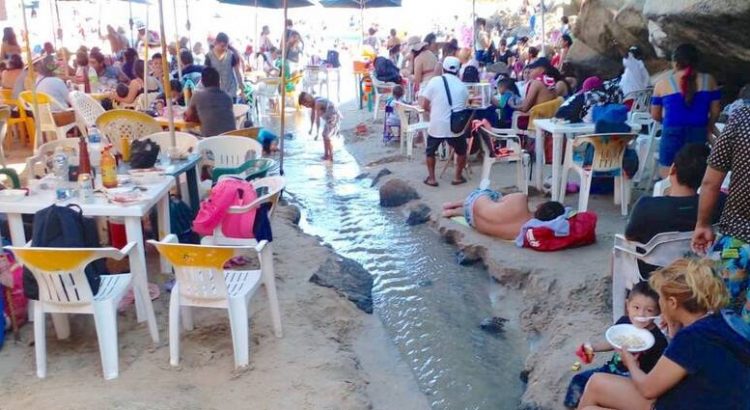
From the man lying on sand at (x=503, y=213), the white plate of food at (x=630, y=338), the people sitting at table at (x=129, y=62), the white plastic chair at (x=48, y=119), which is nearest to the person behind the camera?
the white plate of food at (x=630, y=338)

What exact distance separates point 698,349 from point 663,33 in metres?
6.12

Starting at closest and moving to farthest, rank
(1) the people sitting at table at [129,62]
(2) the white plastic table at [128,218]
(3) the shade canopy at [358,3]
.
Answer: (2) the white plastic table at [128,218] < (1) the people sitting at table at [129,62] < (3) the shade canopy at [358,3]

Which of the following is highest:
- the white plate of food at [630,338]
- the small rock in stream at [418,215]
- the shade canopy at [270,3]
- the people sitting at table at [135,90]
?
the shade canopy at [270,3]

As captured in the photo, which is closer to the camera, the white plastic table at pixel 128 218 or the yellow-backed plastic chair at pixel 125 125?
the white plastic table at pixel 128 218

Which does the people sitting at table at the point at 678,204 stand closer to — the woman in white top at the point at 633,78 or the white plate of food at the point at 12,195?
the white plate of food at the point at 12,195

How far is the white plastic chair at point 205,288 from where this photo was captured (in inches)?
131

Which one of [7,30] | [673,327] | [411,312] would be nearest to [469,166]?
[411,312]

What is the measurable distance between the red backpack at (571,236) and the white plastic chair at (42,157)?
367cm

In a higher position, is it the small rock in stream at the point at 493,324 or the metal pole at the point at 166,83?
the metal pole at the point at 166,83

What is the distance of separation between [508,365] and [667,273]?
1862 mm

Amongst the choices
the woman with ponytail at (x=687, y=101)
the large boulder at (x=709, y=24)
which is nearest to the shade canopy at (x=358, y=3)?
the large boulder at (x=709, y=24)

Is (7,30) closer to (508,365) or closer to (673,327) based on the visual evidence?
(508,365)

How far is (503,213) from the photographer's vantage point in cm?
563

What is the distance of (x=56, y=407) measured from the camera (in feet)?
10.1
